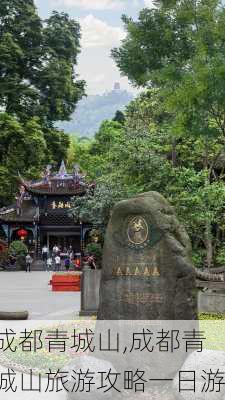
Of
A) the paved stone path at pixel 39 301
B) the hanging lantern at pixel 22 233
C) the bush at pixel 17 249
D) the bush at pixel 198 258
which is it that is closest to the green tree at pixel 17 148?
the hanging lantern at pixel 22 233

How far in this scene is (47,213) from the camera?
51.7 meters

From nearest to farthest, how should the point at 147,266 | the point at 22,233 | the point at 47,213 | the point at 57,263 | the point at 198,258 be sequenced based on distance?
1. the point at 147,266
2. the point at 198,258
3. the point at 57,263
4. the point at 22,233
5. the point at 47,213

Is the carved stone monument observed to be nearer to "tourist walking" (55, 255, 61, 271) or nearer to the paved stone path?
the paved stone path

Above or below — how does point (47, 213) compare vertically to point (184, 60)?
Result: below

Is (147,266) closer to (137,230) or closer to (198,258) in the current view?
(137,230)

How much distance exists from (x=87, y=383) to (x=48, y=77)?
46568mm

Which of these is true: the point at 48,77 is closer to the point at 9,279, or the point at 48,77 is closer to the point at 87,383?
the point at 9,279

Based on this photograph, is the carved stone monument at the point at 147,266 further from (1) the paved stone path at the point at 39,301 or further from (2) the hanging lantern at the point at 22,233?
(2) the hanging lantern at the point at 22,233

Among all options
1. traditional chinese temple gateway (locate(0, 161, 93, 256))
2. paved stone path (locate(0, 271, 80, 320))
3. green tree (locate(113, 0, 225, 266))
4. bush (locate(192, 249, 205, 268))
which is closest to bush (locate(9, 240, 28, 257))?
traditional chinese temple gateway (locate(0, 161, 93, 256))

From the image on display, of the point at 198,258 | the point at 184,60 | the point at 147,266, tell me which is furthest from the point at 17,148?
the point at 147,266

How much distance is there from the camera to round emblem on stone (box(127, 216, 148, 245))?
9.19 m

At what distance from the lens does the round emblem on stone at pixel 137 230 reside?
362 inches

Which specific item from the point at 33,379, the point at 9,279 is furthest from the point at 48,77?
the point at 33,379

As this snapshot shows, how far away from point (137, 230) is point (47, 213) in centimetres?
4288
